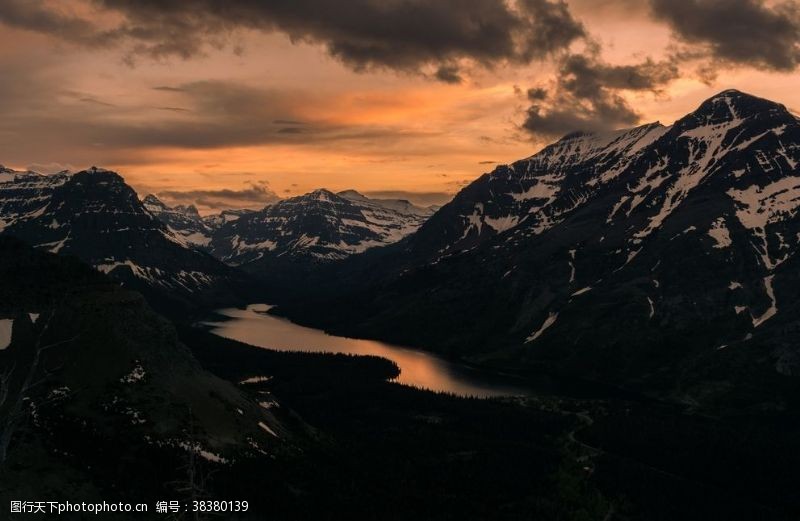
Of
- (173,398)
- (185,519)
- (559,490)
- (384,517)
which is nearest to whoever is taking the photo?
(185,519)

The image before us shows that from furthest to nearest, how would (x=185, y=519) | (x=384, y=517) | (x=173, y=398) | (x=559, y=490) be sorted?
(x=559, y=490)
(x=173, y=398)
(x=384, y=517)
(x=185, y=519)

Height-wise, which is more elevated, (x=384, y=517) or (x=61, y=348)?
(x=61, y=348)

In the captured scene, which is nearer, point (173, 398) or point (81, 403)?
point (81, 403)

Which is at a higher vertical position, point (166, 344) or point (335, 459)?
point (166, 344)

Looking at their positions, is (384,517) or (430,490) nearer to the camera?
(384,517)

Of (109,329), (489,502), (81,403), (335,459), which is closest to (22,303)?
(109,329)

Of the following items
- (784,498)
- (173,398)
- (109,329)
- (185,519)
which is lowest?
(784,498)

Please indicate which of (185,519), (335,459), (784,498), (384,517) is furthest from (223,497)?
(784,498)

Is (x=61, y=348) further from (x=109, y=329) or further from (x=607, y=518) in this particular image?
(x=607, y=518)

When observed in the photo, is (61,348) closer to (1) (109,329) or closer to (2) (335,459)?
(1) (109,329)
